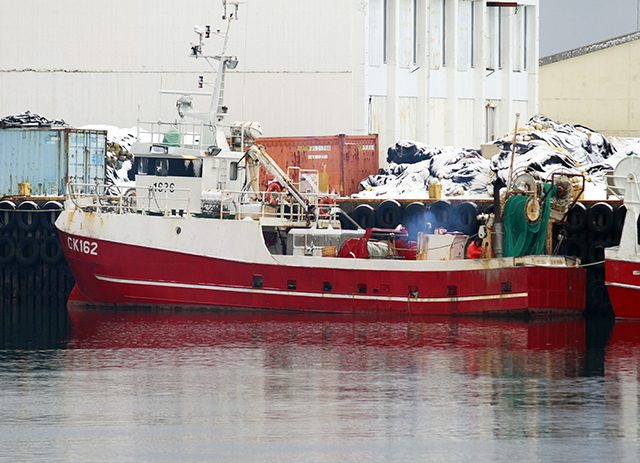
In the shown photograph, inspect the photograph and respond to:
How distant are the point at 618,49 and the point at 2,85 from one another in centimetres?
2518

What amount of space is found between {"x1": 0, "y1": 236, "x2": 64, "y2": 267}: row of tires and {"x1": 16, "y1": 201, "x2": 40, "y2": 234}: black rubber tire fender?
1.04 ft

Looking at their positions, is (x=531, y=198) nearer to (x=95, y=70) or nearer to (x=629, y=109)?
(x=95, y=70)

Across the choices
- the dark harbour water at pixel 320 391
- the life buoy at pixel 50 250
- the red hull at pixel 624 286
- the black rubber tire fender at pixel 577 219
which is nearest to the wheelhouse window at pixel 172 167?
the dark harbour water at pixel 320 391

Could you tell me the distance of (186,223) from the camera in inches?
781

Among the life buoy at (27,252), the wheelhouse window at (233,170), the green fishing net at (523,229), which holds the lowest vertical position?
the life buoy at (27,252)

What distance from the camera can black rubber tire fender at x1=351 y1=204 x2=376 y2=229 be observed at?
22516 mm

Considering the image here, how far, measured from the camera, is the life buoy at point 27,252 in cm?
2327

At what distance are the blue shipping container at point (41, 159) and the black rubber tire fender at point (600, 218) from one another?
1353cm

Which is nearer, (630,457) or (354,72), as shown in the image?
(630,457)

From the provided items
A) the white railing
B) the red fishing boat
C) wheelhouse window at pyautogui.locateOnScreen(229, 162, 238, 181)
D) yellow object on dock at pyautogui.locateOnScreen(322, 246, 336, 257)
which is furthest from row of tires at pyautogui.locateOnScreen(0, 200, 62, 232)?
yellow object on dock at pyautogui.locateOnScreen(322, 246, 336, 257)

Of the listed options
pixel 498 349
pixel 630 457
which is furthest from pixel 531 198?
pixel 630 457

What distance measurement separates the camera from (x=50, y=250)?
23.5 m

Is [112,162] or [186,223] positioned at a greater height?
[112,162]

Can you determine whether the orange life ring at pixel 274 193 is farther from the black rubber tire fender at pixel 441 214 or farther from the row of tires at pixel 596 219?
the row of tires at pixel 596 219
